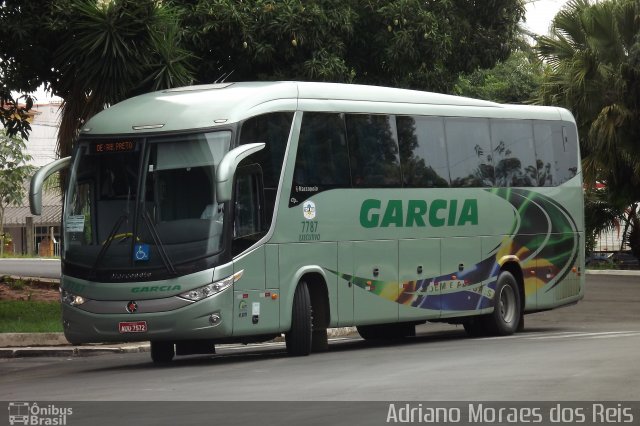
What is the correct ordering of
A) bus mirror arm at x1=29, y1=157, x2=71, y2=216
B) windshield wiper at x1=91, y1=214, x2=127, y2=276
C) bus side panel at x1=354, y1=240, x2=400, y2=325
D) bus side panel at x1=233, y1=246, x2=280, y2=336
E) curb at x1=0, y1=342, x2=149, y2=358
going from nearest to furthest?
windshield wiper at x1=91, y1=214, x2=127, y2=276 → bus side panel at x1=233, y1=246, x2=280, y2=336 → bus mirror arm at x1=29, y1=157, x2=71, y2=216 → bus side panel at x1=354, y1=240, x2=400, y2=325 → curb at x1=0, y1=342, x2=149, y2=358

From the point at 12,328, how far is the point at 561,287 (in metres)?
9.02

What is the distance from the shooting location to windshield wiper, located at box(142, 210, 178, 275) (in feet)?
52.6

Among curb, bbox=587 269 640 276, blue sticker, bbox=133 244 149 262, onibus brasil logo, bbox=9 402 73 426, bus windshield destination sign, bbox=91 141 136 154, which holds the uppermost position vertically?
bus windshield destination sign, bbox=91 141 136 154

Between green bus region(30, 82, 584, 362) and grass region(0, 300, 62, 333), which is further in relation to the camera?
grass region(0, 300, 62, 333)

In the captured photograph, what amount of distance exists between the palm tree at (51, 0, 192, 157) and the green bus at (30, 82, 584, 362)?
4716 mm

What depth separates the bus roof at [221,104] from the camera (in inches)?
654

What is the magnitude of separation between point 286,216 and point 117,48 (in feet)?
20.8

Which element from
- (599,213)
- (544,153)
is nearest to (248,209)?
(544,153)

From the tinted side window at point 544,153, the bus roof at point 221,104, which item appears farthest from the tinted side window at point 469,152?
the bus roof at point 221,104

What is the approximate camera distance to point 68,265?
16703 millimetres

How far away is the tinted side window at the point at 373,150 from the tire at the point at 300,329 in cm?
201

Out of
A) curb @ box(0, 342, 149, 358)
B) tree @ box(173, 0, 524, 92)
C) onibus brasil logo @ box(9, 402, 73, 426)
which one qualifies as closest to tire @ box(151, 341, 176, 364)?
curb @ box(0, 342, 149, 358)

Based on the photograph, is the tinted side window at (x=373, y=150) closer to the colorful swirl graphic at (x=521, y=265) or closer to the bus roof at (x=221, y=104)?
the bus roof at (x=221, y=104)

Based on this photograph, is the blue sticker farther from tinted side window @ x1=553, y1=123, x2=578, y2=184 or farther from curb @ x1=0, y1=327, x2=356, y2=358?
tinted side window @ x1=553, y1=123, x2=578, y2=184
